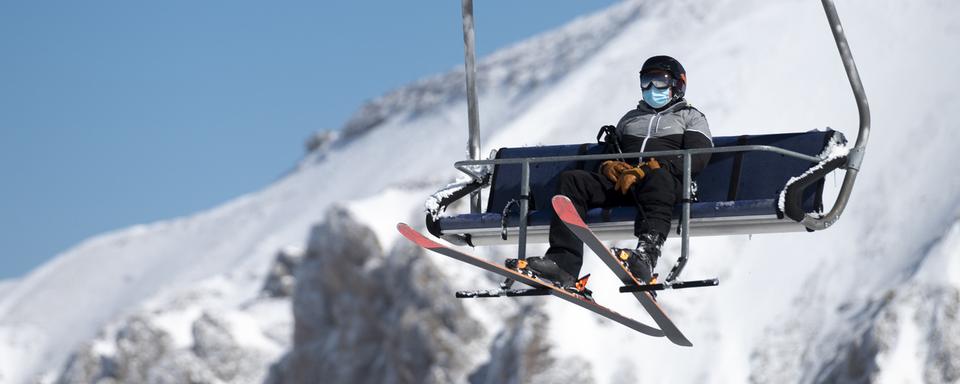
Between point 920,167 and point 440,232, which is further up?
point 920,167

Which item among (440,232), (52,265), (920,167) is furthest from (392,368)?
(52,265)

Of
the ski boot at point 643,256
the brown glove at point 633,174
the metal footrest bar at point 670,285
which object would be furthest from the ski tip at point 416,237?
the metal footrest bar at point 670,285

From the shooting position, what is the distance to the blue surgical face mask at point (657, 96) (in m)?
18.0

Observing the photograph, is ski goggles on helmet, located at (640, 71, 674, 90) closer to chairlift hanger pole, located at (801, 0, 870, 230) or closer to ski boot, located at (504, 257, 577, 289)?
chairlift hanger pole, located at (801, 0, 870, 230)

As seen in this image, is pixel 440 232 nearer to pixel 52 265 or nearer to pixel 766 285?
pixel 766 285

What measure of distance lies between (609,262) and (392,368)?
46068 millimetres

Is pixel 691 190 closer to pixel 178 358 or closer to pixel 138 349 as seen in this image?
pixel 178 358

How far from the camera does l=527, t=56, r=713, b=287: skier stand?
17312 millimetres

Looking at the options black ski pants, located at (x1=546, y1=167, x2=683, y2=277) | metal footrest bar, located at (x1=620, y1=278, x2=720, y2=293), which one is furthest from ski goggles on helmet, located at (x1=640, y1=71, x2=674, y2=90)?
metal footrest bar, located at (x1=620, y1=278, x2=720, y2=293)

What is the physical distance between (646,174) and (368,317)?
164ft

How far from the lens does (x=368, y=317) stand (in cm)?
6700

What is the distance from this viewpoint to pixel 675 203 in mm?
17453

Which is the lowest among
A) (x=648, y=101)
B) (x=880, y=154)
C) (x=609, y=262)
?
(x=609, y=262)

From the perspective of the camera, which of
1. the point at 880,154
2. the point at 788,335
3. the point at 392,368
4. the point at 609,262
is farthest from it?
the point at 392,368
